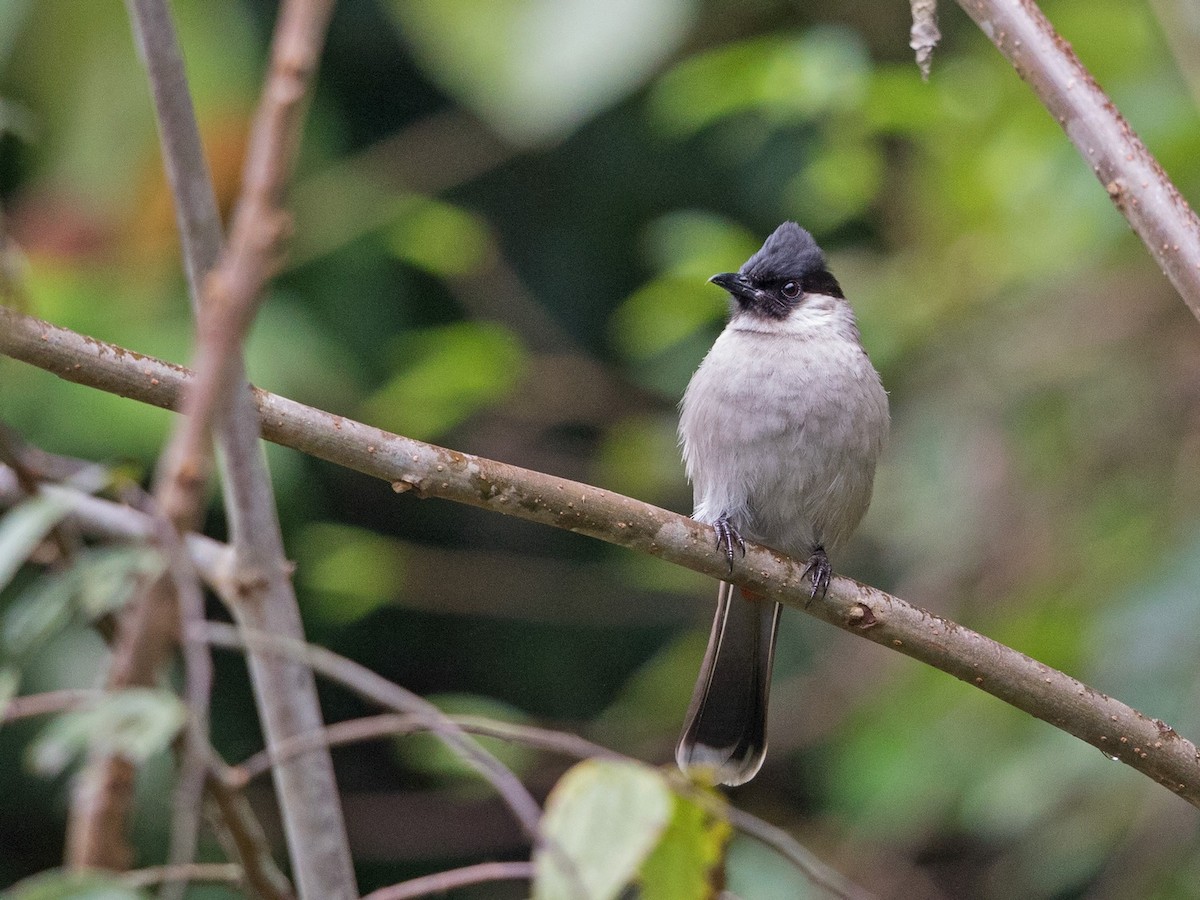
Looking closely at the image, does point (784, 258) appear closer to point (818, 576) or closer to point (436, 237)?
point (436, 237)

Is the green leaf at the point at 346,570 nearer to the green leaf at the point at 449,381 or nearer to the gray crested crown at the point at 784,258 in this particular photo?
the green leaf at the point at 449,381

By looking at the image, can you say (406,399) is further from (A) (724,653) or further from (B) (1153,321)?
(B) (1153,321)

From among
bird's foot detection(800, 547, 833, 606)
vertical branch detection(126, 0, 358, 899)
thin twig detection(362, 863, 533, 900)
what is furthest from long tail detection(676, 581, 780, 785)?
thin twig detection(362, 863, 533, 900)

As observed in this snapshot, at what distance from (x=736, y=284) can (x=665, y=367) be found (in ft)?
2.96

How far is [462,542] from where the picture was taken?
523 cm

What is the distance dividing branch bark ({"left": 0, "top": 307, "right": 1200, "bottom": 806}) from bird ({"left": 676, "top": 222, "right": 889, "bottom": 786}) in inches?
40.0

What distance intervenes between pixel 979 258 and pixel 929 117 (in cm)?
45

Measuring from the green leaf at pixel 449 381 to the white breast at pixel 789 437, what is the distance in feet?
2.05

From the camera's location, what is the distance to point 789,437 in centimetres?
327

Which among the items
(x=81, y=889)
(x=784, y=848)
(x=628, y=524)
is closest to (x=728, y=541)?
(x=628, y=524)

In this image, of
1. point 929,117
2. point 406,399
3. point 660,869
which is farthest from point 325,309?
point 660,869

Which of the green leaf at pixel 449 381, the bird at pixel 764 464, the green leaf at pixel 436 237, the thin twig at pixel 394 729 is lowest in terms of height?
the thin twig at pixel 394 729

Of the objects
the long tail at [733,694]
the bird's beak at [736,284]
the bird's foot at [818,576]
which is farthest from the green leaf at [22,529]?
the bird's beak at [736,284]

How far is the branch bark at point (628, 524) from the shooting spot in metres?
1.69
